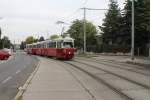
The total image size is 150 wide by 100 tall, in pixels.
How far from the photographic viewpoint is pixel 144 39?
6894cm

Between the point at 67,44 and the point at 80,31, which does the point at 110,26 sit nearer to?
the point at 67,44

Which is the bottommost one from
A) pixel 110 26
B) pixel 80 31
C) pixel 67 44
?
pixel 67 44

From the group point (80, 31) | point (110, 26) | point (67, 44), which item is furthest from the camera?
point (80, 31)

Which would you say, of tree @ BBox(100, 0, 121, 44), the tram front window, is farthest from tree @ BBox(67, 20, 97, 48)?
the tram front window

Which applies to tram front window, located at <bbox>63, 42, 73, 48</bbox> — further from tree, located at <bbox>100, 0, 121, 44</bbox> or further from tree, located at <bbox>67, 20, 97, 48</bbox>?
tree, located at <bbox>67, 20, 97, 48</bbox>

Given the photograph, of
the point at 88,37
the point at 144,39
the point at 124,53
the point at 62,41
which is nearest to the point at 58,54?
the point at 62,41

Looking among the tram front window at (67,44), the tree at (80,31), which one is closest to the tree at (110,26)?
the tree at (80,31)

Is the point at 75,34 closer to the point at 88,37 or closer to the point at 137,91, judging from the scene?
the point at 88,37

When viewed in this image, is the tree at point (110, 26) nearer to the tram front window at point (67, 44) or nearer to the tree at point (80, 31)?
the tree at point (80, 31)

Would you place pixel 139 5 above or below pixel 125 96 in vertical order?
above

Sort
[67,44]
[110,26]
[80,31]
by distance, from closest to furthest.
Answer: [67,44]
[110,26]
[80,31]

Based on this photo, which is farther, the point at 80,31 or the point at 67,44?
the point at 80,31

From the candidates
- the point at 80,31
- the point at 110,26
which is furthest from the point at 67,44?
the point at 80,31

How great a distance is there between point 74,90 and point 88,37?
10897 cm
